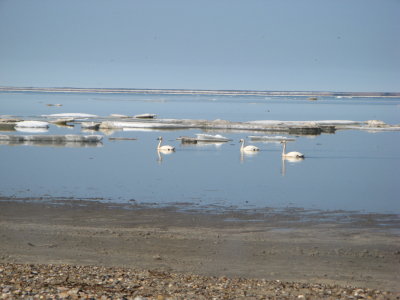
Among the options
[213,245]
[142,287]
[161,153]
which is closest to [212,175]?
[161,153]

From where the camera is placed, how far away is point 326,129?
58438mm

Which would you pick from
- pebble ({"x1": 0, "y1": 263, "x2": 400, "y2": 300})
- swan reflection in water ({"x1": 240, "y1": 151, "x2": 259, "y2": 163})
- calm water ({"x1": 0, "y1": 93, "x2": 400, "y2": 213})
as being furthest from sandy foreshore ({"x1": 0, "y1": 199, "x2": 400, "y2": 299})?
swan reflection in water ({"x1": 240, "y1": 151, "x2": 259, "y2": 163})

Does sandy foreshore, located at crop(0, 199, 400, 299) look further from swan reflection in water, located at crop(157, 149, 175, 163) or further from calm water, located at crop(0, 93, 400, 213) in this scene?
swan reflection in water, located at crop(157, 149, 175, 163)

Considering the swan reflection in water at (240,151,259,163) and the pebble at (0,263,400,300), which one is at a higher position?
the pebble at (0,263,400,300)

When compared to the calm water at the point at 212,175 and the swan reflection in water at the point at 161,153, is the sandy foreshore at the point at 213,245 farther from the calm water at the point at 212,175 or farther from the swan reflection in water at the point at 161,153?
the swan reflection in water at the point at 161,153

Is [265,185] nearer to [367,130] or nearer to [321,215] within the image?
[321,215]

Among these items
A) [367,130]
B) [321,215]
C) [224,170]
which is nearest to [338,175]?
[224,170]

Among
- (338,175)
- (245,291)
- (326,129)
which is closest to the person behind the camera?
(245,291)

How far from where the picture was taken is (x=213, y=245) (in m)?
14.7

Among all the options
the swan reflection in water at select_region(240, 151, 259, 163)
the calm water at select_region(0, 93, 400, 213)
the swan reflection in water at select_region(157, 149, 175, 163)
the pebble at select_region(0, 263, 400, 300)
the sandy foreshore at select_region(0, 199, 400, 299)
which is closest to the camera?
the pebble at select_region(0, 263, 400, 300)

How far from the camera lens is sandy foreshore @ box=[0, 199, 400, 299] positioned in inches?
467

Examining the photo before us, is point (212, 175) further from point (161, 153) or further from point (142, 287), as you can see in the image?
point (142, 287)

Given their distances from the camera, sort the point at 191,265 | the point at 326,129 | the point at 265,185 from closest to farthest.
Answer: the point at 191,265 → the point at 265,185 → the point at 326,129

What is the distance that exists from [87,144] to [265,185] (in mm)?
20201
